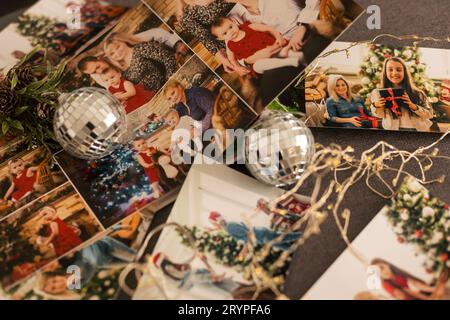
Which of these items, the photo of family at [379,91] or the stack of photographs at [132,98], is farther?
the photo of family at [379,91]

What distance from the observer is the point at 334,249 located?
2.68 feet

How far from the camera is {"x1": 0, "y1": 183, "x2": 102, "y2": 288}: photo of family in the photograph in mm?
798

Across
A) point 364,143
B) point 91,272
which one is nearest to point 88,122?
point 91,272

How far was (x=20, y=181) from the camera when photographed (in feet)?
2.82

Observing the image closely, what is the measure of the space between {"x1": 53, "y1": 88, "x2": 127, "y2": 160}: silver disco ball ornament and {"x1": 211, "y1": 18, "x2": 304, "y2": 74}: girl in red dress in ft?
0.82

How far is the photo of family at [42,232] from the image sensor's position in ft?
2.62

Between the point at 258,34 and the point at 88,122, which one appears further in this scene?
the point at 258,34

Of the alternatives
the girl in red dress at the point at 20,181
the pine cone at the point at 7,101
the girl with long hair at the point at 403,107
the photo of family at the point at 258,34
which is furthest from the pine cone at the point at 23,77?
the girl with long hair at the point at 403,107

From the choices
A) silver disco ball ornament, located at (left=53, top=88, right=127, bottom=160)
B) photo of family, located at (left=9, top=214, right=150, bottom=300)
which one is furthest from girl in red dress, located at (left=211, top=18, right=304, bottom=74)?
photo of family, located at (left=9, top=214, right=150, bottom=300)

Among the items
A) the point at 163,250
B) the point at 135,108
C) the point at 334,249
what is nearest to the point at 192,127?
the point at 135,108

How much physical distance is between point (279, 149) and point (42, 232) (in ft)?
1.38

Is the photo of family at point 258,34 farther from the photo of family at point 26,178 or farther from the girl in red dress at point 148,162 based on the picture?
the photo of family at point 26,178

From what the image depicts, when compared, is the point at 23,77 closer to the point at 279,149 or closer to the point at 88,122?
the point at 88,122

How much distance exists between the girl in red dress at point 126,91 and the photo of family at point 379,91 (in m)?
0.26
